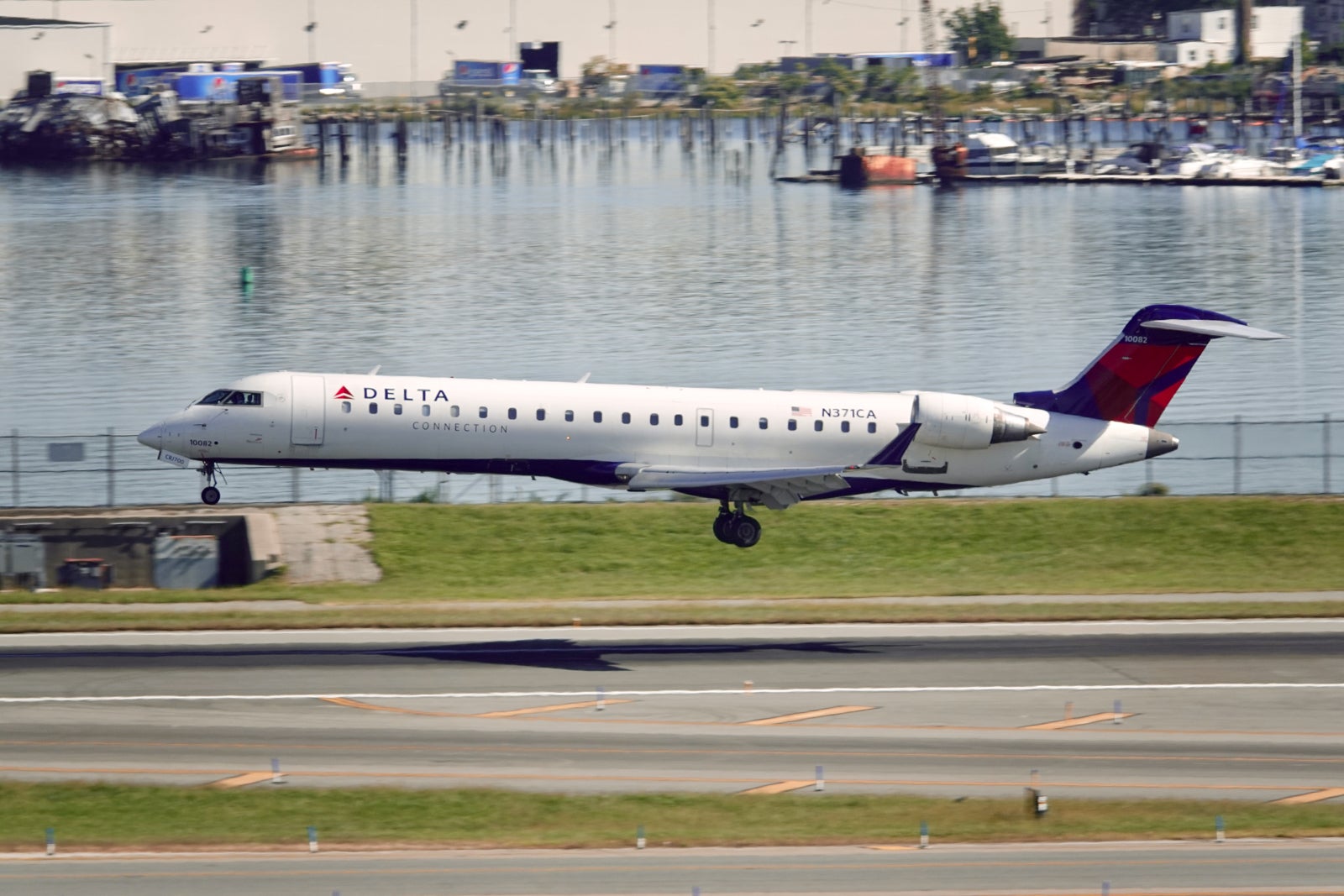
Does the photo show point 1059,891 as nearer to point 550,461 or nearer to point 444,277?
point 550,461

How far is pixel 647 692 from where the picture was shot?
34.4m

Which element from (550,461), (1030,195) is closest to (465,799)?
(550,461)

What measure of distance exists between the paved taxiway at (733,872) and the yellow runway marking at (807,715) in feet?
23.1

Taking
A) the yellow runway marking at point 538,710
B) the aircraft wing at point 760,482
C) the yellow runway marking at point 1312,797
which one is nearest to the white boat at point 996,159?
the aircraft wing at point 760,482

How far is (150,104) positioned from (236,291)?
9070cm

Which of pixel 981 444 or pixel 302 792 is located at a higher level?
pixel 981 444

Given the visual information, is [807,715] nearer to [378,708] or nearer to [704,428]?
[378,708]

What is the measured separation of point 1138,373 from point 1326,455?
1277 centimetres

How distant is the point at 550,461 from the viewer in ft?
143

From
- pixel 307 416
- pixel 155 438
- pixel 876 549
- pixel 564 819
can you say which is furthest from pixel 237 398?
pixel 564 819

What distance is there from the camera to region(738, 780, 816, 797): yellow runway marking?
27.7 m

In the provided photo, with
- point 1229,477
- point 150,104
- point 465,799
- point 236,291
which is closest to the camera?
point 465,799

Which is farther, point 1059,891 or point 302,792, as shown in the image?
point 302,792

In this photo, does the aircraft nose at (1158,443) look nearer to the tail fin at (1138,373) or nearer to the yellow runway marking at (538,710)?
the tail fin at (1138,373)
